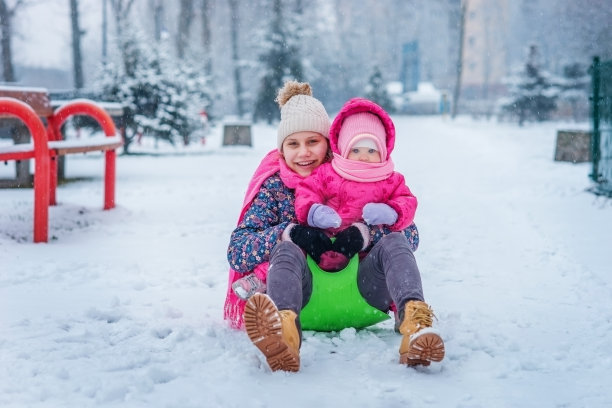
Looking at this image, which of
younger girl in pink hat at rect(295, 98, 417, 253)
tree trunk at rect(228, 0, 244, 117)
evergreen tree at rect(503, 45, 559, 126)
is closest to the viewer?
younger girl in pink hat at rect(295, 98, 417, 253)

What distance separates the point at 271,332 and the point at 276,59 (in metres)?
28.9

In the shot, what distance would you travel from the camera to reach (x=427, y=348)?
244 centimetres

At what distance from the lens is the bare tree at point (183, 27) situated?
24078 mm

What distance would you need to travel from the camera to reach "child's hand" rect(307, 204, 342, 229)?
2824 millimetres

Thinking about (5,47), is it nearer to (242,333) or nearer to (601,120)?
(601,120)

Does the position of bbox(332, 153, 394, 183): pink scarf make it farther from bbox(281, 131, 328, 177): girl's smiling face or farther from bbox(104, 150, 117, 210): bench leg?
bbox(104, 150, 117, 210): bench leg

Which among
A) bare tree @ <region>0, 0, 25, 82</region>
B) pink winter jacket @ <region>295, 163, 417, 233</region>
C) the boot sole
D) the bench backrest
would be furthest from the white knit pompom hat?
bare tree @ <region>0, 0, 25, 82</region>

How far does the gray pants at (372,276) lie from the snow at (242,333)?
0.72 ft

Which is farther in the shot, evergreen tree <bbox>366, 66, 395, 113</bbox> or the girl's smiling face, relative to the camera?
evergreen tree <bbox>366, 66, 395, 113</bbox>

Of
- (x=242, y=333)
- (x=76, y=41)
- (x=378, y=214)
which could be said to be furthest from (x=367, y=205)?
(x=76, y=41)

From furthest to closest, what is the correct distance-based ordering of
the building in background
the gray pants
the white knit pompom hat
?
the building in background → the white knit pompom hat → the gray pants

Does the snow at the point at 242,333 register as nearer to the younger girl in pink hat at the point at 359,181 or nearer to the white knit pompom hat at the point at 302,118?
the younger girl in pink hat at the point at 359,181

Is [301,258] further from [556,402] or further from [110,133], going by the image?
[110,133]

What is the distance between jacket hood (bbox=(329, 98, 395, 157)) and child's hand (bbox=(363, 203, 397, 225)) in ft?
1.03
